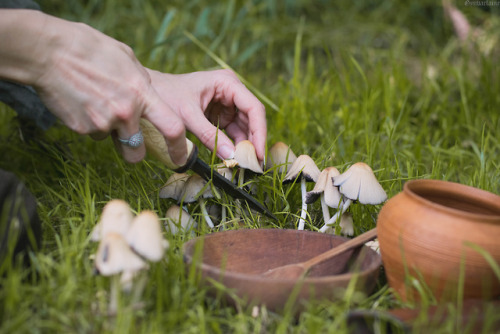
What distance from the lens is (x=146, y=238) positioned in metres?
1.25

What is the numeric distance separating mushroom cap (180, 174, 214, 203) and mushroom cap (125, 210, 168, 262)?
55 centimetres

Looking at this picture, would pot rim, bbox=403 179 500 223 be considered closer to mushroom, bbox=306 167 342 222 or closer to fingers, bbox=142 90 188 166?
mushroom, bbox=306 167 342 222

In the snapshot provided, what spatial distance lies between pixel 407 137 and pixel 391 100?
0.31 m

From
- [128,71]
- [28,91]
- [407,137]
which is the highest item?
[128,71]

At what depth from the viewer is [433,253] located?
140 cm

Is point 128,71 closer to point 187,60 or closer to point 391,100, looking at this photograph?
point 391,100

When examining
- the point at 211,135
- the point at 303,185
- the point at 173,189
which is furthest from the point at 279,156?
the point at 173,189

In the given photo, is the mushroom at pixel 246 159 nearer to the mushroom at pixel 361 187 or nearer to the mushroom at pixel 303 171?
the mushroom at pixel 303 171

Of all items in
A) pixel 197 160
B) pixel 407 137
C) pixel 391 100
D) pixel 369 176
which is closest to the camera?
pixel 369 176

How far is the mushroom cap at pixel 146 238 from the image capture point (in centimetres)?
125

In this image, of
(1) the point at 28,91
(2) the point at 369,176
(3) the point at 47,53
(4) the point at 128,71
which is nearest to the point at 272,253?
(2) the point at 369,176

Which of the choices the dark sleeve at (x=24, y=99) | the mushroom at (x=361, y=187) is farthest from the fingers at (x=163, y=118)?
the dark sleeve at (x=24, y=99)

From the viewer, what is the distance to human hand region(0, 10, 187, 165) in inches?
59.9

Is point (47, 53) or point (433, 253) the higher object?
point (47, 53)
